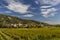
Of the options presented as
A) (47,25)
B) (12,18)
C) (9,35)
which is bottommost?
(9,35)

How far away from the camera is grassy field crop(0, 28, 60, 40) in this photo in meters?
2.90

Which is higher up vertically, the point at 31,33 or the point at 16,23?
the point at 16,23

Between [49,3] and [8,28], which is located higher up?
[49,3]

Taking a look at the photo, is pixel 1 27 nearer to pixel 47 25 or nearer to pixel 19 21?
pixel 19 21

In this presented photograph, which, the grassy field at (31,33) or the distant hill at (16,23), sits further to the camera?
the distant hill at (16,23)

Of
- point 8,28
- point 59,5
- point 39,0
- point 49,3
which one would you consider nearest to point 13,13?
point 8,28

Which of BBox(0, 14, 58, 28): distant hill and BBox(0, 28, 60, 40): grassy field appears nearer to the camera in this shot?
BBox(0, 28, 60, 40): grassy field

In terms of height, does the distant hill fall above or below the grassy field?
above

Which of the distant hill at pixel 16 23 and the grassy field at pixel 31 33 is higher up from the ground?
the distant hill at pixel 16 23

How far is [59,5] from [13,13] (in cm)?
115

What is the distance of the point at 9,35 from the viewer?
3025 millimetres

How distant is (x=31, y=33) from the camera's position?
9.66 ft

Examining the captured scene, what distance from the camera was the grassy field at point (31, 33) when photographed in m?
2.90

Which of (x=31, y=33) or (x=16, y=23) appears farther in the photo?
(x=16, y=23)
